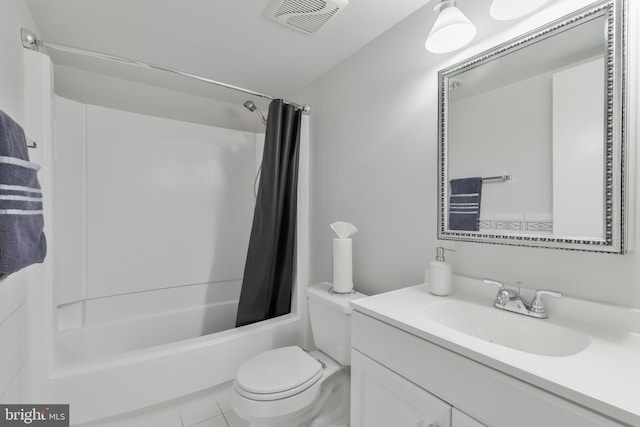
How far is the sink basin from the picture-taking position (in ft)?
2.63

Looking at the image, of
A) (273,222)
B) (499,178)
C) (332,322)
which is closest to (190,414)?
(332,322)

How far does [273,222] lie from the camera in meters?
1.95

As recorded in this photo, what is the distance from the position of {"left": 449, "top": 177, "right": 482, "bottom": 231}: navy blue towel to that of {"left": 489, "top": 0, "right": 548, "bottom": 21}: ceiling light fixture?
0.57 meters

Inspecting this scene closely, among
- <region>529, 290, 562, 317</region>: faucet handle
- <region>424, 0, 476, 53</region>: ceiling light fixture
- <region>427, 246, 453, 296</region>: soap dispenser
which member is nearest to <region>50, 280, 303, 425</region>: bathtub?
<region>427, 246, 453, 296</region>: soap dispenser

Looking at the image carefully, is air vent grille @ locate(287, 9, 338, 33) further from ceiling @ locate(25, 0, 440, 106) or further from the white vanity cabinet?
the white vanity cabinet

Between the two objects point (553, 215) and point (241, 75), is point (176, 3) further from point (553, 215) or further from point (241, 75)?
point (553, 215)

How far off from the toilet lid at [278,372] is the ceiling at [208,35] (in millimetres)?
1779

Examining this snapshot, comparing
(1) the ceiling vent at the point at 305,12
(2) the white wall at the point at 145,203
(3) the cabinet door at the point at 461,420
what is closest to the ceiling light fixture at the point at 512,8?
(1) the ceiling vent at the point at 305,12

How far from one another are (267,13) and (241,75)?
0.77 metres

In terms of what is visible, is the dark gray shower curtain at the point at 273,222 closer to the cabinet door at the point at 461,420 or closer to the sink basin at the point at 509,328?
the sink basin at the point at 509,328

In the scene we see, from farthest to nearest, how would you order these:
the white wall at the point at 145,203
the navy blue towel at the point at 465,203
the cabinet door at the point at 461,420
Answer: the white wall at the point at 145,203, the navy blue towel at the point at 465,203, the cabinet door at the point at 461,420

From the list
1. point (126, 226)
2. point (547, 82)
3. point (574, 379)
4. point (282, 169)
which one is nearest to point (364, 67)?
point (282, 169)

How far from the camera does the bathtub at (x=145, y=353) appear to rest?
1300 mm

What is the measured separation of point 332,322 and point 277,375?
1.19 feet
